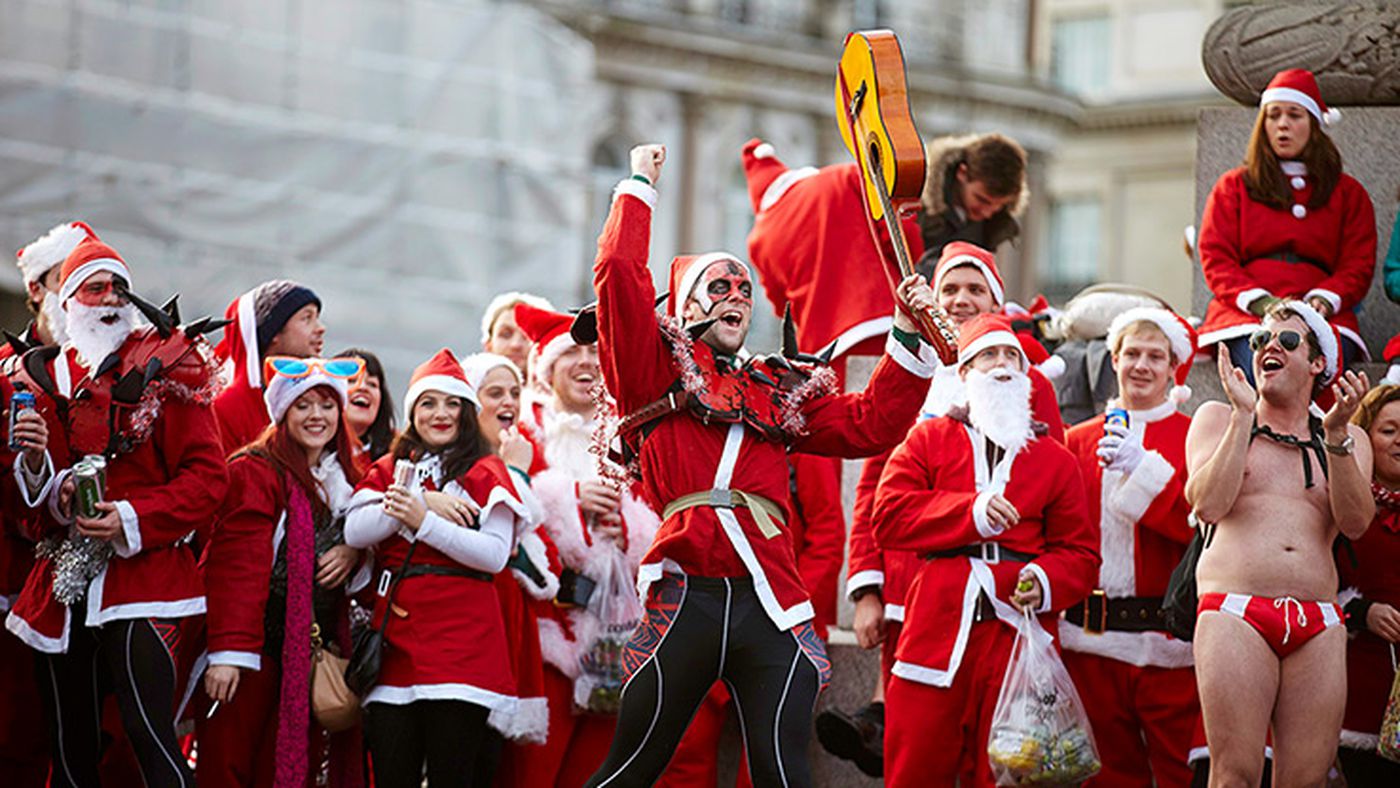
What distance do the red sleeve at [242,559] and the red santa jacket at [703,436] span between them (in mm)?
1580

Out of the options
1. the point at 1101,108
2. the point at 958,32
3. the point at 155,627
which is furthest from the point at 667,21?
the point at 155,627

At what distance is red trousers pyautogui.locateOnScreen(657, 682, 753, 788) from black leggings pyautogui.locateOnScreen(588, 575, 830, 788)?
1.55 m

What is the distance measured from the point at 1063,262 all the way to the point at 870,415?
1659 inches

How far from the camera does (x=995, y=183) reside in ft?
32.6

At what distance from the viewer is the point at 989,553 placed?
8.24 m

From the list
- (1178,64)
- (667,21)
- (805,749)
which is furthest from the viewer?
(1178,64)

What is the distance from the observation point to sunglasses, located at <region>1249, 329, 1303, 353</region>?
7789mm

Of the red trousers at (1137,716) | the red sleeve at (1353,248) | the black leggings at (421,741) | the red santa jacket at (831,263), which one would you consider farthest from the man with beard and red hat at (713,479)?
the red sleeve at (1353,248)

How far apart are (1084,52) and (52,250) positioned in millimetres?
42540

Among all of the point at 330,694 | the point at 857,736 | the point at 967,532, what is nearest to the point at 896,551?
the point at 967,532

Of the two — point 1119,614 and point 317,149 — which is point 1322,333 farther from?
point 317,149

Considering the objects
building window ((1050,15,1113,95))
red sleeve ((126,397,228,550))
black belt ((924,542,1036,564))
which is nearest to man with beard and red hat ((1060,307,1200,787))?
black belt ((924,542,1036,564))

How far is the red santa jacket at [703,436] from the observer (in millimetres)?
7289

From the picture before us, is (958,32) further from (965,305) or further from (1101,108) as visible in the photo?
(965,305)
